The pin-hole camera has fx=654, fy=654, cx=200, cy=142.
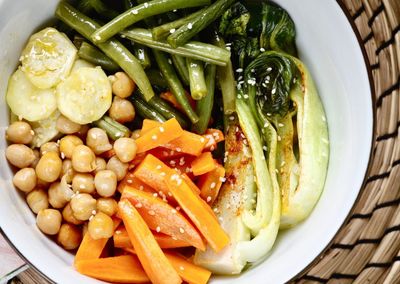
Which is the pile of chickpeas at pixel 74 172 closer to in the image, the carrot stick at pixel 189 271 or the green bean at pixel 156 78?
the green bean at pixel 156 78

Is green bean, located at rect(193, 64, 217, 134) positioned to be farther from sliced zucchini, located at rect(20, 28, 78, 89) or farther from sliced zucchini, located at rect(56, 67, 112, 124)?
sliced zucchini, located at rect(20, 28, 78, 89)

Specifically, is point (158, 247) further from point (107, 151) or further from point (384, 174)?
point (384, 174)

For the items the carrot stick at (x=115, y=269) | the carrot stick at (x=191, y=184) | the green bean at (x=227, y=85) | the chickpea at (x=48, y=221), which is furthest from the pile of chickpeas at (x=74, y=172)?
the green bean at (x=227, y=85)

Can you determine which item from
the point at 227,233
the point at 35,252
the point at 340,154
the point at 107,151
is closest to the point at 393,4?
the point at 340,154

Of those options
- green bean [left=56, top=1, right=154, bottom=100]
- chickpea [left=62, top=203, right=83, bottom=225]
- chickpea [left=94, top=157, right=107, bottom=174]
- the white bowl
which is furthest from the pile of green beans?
chickpea [left=62, top=203, right=83, bottom=225]

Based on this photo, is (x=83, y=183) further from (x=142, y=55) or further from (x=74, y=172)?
(x=142, y=55)
